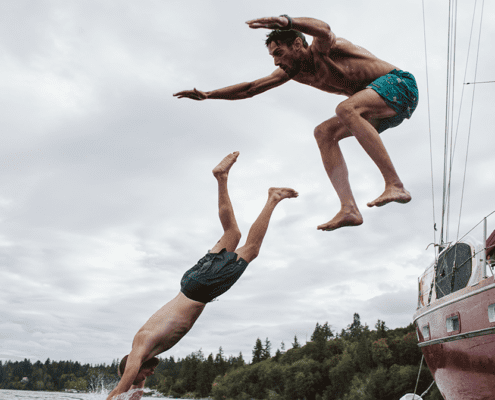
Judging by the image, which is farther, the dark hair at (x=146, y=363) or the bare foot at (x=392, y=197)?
the dark hair at (x=146, y=363)

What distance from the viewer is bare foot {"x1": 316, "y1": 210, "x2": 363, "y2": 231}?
16.2 ft

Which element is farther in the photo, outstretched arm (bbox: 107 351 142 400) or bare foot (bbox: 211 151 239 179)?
bare foot (bbox: 211 151 239 179)

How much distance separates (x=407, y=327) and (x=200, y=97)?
228ft

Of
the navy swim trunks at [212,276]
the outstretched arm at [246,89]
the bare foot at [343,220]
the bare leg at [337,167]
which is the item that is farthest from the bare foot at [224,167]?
the bare foot at [343,220]

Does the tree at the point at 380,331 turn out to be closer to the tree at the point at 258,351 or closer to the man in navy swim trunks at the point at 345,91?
the tree at the point at 258,351

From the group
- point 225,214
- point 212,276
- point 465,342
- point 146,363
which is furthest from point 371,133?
point 465,342

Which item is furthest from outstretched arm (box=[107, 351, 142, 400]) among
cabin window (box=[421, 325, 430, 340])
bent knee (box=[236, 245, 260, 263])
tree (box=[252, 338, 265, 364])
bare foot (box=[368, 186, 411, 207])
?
tree (box=[252, 338, 265, 364])

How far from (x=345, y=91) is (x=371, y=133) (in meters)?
0.74

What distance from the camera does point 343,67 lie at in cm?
477

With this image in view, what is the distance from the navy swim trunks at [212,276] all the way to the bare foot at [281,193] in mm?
827

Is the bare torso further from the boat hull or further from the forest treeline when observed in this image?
the forest treeline

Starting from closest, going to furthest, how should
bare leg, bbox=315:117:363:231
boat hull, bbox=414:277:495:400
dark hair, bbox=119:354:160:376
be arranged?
dark hair, bbox=119:354:160:376, bare leg, bbox=315:117:363:231, boat hull, bbox=414:277:495:400

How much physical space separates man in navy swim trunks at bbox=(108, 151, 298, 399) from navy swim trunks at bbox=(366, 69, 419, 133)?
58.7 inches

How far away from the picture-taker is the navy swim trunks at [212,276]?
5020 mm
